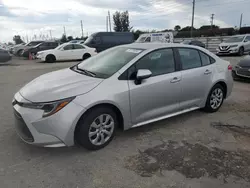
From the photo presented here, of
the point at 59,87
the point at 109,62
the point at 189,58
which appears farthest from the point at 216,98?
the point at 59,87

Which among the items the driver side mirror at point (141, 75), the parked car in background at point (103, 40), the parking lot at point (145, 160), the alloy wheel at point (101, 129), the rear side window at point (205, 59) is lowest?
the parking lot at point (145, 160)

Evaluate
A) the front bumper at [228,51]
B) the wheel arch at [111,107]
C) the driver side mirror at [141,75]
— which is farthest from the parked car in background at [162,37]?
the wheel arch at [111,107]

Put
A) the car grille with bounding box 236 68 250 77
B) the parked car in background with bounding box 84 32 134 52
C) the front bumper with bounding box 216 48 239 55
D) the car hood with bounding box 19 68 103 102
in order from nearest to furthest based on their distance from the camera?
1. the car hood with bounding box 19 68 103 102
2. the car grille with bounding box 236 68 250 77
3. the front bumper with bounding box 216 48 239 55
4. the parked car in background with bounding box 84 32 134 52

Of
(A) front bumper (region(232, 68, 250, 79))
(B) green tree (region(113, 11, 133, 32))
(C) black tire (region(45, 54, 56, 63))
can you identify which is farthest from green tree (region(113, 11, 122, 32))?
(A) front bumper (region(232, 68, 250, 79))

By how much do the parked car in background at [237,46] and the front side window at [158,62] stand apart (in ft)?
50.5

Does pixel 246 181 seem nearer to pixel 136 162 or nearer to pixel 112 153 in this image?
pixel 136 162

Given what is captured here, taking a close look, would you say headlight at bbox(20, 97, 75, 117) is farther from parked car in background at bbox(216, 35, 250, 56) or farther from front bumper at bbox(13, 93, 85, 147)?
parked car in background at bbox(216, 35, 250, 56)

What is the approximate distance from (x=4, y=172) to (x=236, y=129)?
3.71 metres

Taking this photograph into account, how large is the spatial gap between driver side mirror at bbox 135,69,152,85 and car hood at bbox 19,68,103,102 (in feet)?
1.81

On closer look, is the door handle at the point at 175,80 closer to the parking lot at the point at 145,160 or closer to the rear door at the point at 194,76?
the rear door at the point at 194,76

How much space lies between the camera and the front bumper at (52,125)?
291 centimetres

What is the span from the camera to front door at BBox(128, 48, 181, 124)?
3.54m

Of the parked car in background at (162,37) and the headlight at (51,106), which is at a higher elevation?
the parked car in background at (162,37)

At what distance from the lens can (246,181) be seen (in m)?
2.65
